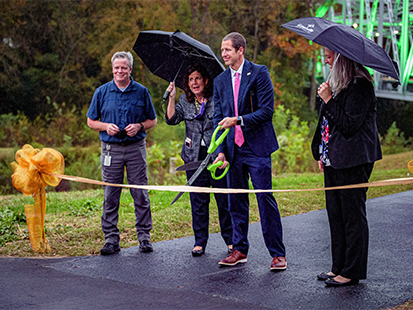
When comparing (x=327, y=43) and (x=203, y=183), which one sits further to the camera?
(x=203, y=183)

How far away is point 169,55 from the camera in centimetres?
536

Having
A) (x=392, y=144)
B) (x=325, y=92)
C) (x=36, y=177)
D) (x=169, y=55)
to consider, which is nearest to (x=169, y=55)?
(x=169, y=55)

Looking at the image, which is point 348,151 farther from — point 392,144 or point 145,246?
point 392,144

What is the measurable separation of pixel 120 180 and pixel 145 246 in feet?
2.57

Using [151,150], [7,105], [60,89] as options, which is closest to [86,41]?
[60,89]

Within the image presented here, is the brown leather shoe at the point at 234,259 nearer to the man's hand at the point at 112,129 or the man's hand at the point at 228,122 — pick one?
the man's hand at the point at 228,122

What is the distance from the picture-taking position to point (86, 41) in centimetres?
2231

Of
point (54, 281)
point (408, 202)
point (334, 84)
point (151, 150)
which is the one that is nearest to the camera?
point (334, 84)

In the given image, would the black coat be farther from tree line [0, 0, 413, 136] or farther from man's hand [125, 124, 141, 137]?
tree line [0, 0, 413, 136]

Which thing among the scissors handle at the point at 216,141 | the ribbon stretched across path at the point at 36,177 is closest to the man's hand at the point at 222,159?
the scissors handle at the point at 216,141

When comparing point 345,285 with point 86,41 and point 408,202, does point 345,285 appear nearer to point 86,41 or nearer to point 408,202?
point 408,202

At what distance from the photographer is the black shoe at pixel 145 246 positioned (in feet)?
17.4

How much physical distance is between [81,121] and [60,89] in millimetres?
3492

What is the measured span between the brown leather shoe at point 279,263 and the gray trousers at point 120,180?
4.98ft
